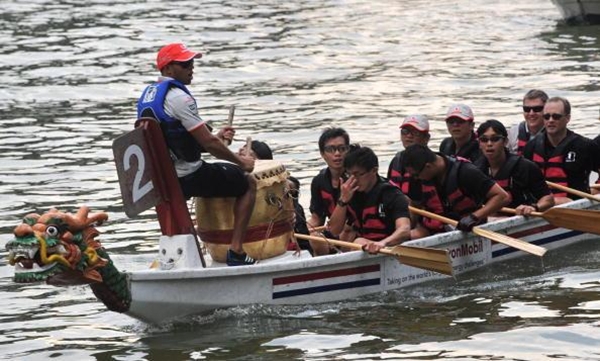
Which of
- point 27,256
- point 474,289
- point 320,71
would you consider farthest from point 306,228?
point 320,71

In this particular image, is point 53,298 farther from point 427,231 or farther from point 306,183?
point 306,183

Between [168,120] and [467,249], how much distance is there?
3.36 m

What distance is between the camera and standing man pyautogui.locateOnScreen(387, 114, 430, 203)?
1343cm

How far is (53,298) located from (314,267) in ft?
9.03

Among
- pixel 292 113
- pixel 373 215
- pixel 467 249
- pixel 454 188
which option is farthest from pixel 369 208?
pixel 292 113

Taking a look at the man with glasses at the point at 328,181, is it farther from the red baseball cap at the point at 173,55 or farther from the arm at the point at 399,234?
the red baseball cap at the point at 173,55

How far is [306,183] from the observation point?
17.6 meters

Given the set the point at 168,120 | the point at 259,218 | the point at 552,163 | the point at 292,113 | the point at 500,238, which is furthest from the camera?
the point at 292,113

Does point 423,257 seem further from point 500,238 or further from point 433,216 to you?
point 500,238

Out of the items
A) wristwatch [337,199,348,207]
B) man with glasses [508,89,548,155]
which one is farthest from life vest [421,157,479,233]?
man with glasses [508,89,548,155]

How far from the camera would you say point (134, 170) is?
37.2 feet

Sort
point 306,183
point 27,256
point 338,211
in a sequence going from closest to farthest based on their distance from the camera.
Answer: point 27,256 < point 338,211 < point 306,183

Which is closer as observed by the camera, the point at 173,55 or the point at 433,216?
the point at 173,55

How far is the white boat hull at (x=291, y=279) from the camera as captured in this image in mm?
11320
